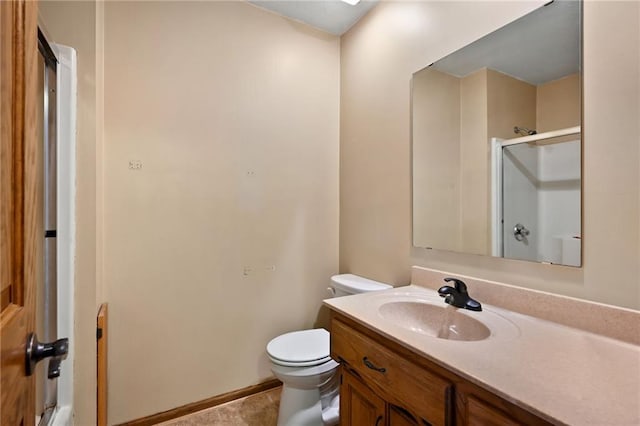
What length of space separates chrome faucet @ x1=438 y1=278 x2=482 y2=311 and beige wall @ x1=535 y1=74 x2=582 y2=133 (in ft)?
2.20

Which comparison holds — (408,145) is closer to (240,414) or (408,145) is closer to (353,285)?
(353,285)

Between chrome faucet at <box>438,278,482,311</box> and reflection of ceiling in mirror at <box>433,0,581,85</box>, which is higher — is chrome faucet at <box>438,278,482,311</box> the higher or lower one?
the lower one

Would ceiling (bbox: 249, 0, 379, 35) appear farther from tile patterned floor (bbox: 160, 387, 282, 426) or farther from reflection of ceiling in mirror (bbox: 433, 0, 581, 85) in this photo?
tile patterned floor (bbox: 160, 387, 282, 426)

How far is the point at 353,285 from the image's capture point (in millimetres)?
1816

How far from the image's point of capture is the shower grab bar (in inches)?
39.8

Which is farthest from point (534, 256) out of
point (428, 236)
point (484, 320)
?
point (428, 236)

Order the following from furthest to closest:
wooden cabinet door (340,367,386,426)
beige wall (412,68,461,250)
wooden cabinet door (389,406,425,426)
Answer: beige wall (412,68,461,250), wooden cabinet door (340,367,386,426), wooden cabinet door (389,406,425,426)

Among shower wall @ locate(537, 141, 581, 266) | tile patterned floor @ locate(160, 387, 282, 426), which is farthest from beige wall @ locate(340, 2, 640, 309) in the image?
tile patterned floor @ locate(160, 387, 282, 426)

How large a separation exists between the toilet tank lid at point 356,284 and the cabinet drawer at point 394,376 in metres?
0.56

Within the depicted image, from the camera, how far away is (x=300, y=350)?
5.22 feet

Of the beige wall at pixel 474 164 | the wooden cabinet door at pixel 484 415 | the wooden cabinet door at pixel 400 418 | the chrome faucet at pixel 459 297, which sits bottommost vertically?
the wooden cabinet door at pixel 400 418

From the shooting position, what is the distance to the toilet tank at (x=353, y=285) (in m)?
1.74

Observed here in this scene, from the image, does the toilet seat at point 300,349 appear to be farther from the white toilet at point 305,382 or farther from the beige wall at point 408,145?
the beige wall at point 408,145

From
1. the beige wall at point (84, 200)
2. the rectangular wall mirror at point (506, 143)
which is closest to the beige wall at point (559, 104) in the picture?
the rectangular wall mirror at point (506, 143)
